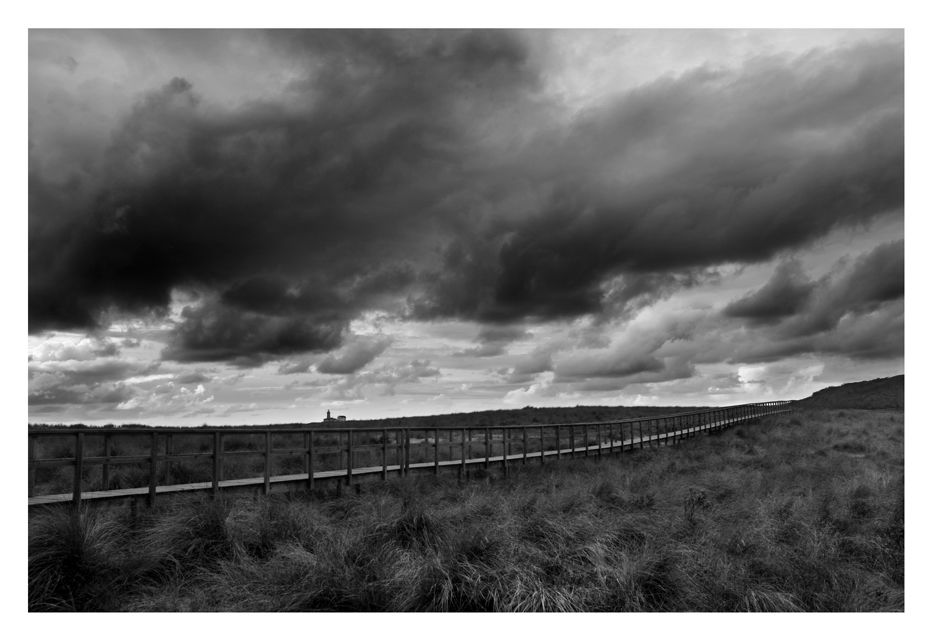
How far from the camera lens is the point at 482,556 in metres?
7.28

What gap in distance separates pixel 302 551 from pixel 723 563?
200 inches

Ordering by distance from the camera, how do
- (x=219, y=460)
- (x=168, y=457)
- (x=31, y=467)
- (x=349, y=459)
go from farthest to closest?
(x=349, y=459), (x=219, y=460), (x=168, y=457), (x=31, y=467)

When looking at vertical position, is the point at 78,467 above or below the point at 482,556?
above

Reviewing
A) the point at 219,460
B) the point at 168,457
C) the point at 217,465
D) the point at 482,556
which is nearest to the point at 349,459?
the point at 219,460

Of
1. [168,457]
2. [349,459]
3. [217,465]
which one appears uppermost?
[168,457]

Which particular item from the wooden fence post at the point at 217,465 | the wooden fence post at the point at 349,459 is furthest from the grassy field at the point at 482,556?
the wooden fence post at the point at 349,459

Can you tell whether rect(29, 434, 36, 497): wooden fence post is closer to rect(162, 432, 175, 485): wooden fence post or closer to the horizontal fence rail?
the horizontal fence rail

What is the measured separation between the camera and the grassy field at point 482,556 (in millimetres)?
6469

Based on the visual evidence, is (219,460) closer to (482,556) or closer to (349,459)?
(349,459)

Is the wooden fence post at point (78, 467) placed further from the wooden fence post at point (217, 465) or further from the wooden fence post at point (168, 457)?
the wooden fence post at point (217, 465)

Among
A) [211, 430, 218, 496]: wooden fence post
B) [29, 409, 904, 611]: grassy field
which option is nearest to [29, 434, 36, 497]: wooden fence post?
[29, 409, 904, 611]: grassy field

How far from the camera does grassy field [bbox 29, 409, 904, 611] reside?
21.2ft

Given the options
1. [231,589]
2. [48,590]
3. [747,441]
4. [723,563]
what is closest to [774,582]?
[723,563]
